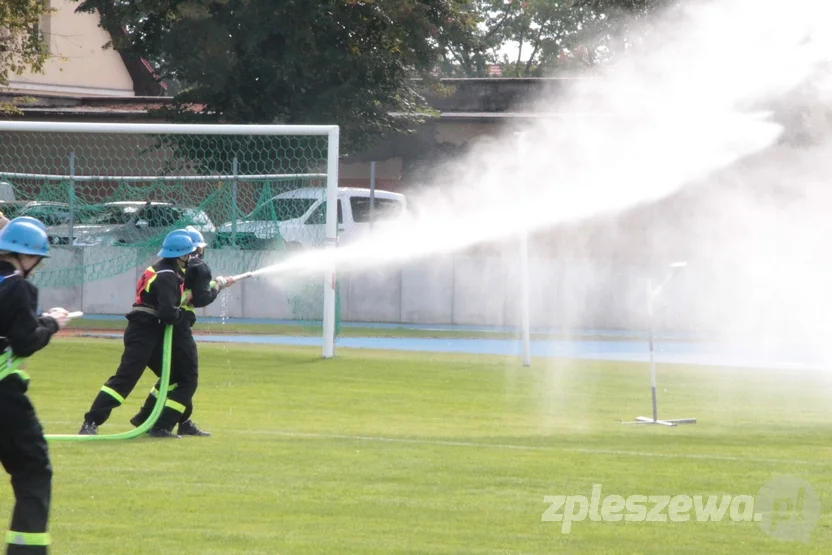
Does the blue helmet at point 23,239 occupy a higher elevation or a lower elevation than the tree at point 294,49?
lower

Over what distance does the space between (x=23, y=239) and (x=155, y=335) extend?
4.51 meters

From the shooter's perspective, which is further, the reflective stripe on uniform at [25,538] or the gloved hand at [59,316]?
the gloved hand at [59,316]

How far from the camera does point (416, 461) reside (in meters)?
9.95

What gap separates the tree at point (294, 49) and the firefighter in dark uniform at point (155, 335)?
17002 mm

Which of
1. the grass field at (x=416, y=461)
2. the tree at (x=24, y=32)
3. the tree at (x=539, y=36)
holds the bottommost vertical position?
the grass field at (x=416, y=461)

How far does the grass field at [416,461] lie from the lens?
7.37m

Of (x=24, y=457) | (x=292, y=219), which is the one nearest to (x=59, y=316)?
(x=24, y=457)

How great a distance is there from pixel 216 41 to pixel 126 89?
65.0ft

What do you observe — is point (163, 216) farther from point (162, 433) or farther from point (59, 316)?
point (59, 316)

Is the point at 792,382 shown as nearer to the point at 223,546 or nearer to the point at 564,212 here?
the point at 564,212

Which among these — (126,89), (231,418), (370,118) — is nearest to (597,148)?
(231,418)

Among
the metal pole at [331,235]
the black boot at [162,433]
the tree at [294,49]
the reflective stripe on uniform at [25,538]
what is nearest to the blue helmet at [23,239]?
the reflective stripe on uniform at [25,538]

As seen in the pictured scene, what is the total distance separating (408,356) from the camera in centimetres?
2020

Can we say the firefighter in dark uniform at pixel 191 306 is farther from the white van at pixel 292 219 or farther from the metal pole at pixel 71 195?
the metal pole at pixel 71 195
